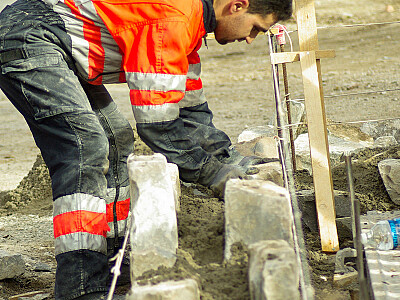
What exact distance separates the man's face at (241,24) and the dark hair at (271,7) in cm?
2

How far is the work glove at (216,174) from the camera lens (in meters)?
2.84

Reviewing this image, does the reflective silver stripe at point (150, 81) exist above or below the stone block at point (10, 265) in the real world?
above

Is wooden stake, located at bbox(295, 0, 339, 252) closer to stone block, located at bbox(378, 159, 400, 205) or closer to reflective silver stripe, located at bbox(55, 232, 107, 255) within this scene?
stone block, located at bbox(378, 159, 400, 205)

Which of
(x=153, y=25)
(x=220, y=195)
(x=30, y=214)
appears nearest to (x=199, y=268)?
(x=220, y=195)

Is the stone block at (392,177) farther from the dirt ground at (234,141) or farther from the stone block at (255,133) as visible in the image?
the stone block at (255,133)

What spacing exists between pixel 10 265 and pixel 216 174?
1589 mm

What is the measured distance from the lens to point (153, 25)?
2.79 metres

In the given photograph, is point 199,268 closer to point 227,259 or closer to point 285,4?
point 227,259

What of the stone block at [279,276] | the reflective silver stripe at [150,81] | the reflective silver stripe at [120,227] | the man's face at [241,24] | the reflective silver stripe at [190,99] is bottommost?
the reflective silver stripe at [120,227]

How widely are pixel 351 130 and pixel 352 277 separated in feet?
10.8

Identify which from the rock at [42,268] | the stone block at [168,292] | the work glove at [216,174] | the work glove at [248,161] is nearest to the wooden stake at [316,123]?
the work glove at [248,161]

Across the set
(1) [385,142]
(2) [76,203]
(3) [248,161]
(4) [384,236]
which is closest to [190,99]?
(3) [248,161]

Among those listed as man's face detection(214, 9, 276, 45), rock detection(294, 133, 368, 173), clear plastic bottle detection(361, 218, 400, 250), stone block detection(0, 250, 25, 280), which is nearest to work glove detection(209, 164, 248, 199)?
man's face detection(214, 9, 276, 45)

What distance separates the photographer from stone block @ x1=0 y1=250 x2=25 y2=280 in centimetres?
364
